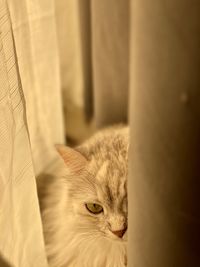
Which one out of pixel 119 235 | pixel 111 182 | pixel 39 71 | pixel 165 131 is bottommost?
pixel 119 235

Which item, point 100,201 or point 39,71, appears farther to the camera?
point 39,71

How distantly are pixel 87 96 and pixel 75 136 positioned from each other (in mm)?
149

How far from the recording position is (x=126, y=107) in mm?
1121

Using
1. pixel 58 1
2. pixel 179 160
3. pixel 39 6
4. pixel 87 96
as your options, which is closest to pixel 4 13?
pixel 39 6

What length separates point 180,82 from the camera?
16.3 inches

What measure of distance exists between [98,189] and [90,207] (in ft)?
0.17

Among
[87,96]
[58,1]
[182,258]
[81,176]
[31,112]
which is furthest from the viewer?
[87,96]

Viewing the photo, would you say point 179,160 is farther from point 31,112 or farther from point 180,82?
point 31,112

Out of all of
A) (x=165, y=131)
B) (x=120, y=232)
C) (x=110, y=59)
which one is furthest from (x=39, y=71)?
(x=165, y=131)

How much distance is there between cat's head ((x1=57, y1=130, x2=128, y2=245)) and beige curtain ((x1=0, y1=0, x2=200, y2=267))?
0.33 ft

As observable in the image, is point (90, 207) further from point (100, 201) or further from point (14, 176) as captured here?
point (14, 176)

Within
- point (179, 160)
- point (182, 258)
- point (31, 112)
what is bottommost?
point (182, 258)

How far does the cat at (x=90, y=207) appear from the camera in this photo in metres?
0.75

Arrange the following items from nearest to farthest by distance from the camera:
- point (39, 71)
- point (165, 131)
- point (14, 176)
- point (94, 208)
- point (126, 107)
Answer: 1. point (165, 131)
2. point (14, 176)
3. point (94, 208)
4. point (39, 71)
5. point (126, 107)
